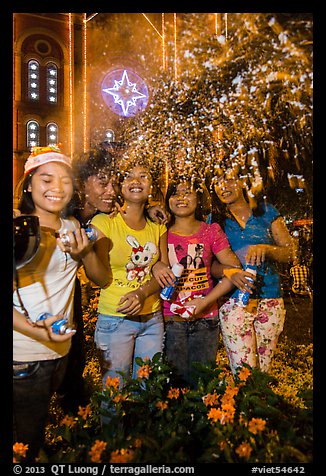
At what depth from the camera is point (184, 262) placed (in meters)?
2.91

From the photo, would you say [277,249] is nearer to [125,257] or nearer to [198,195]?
[198,195]

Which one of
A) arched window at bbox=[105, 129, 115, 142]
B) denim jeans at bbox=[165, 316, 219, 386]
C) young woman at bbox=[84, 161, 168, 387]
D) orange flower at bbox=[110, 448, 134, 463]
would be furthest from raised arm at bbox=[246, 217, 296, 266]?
orange flower at bbox=[110, 448, 134, 463]

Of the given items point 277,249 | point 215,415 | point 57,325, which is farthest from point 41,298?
point 277,249

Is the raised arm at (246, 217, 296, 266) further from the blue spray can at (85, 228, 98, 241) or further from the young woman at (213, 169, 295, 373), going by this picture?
the blue spray can at (85, 228, 98, 241)

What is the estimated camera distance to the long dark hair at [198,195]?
9.44ft

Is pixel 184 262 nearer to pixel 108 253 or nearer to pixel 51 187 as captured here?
pixel 108 253

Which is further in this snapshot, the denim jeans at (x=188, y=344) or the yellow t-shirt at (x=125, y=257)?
the denim jeans at (x=188, y=344)

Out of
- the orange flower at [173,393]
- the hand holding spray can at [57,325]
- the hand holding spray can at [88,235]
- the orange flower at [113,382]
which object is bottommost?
the orange flower at [173,393]

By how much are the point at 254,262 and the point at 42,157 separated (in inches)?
64.0

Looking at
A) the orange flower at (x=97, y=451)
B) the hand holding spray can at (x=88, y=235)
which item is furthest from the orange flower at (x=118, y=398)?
the hand holding spray can at (x=88, y=235)

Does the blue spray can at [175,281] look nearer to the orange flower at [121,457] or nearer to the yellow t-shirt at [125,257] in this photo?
the yellow t-shirt at [125,257]

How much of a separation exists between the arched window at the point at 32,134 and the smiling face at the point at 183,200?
100 cm

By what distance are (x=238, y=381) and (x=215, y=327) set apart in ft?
1.34
